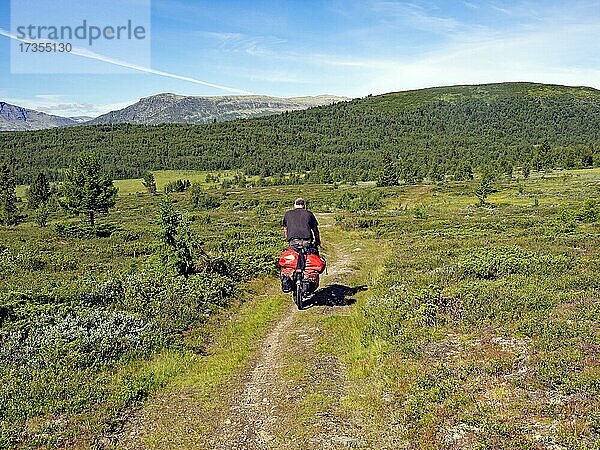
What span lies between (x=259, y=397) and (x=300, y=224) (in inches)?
225

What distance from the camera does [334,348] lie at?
11.0 m

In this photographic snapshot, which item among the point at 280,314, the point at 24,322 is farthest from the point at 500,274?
the point at 24,322

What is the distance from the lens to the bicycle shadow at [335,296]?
585 inches

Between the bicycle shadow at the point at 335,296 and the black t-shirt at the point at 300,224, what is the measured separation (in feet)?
7.31

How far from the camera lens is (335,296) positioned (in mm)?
15609

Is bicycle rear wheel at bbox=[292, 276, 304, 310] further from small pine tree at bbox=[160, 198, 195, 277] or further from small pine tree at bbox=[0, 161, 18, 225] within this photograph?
small pine tree at bbox=[0, 161, 18, 225]

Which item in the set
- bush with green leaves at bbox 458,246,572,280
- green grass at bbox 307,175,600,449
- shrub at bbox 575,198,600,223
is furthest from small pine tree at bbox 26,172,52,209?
bush with green leaves at bbox 458,246,572,280

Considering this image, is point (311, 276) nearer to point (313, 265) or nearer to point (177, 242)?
point (313, 265)

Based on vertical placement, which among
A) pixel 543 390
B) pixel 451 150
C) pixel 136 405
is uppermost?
pixel 451 150

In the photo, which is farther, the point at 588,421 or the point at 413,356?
the point at 413,356

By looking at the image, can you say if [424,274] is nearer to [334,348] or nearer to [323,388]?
[334,348]

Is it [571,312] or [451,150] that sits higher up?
[451,150]

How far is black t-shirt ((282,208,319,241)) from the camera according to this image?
13633 mm

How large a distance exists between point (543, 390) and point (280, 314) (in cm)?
741
